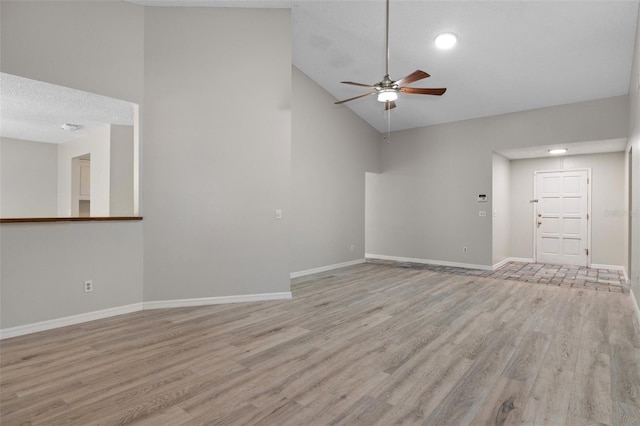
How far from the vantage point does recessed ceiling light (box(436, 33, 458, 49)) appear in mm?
4434

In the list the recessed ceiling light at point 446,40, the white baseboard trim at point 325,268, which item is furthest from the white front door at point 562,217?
the recessed ceiling light at point 446,40

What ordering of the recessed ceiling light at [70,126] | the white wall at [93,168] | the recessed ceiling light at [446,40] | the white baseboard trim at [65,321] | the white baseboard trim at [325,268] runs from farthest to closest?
the white baseboard trim at [325,268] < the white wall at [93,168] < the recessed ceiling light at [70,126] < the recessed ceiling light at [446,40] < the white baseboard trim at [65,321]

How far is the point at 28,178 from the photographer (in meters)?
6.56

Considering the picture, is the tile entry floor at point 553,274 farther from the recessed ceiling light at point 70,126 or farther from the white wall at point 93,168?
the recessed ceiling light at point 70,126

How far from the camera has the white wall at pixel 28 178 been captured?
631 cm

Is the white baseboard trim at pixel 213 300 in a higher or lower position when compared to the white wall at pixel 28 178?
lower

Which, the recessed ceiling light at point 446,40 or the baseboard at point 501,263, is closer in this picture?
the recessed ceiling light at point 446,40

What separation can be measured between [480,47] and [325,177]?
10.9 feet

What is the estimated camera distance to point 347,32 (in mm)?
4828

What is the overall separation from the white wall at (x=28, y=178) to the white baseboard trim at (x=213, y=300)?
15.1ft

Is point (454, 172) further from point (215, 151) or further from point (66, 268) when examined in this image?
point (66, 268)

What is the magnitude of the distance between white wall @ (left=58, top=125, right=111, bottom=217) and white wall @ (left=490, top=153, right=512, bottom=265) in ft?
22.9

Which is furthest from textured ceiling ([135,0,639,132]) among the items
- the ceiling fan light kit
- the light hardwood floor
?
the light hardwood floor

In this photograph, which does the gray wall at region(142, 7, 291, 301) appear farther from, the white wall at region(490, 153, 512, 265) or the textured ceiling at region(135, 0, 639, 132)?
the white wall at region(490, 153, 512, 265)
